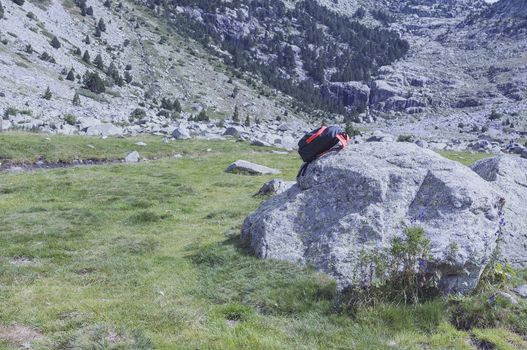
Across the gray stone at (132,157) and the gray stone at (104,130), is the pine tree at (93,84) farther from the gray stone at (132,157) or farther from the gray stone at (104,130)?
the gray stone at (132,157)

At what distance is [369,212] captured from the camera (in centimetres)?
1066

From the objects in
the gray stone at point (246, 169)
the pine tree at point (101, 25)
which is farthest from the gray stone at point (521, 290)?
the pine tree at point (101, 25)

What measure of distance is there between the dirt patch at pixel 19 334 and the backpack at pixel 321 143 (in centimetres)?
791

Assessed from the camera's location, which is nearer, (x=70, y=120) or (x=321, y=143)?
(x=321, y=143)

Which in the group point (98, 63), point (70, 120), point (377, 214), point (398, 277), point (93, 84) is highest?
point (377, 214)

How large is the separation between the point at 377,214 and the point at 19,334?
809cm

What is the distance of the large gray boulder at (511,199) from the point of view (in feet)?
35.6

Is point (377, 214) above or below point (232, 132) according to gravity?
above

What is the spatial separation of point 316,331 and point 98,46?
11028cm

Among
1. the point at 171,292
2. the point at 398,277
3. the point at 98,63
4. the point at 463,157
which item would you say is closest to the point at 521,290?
the point at 398,277

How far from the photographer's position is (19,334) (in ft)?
25.9

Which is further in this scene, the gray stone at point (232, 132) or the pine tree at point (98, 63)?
the pine tree at point (98, 63)

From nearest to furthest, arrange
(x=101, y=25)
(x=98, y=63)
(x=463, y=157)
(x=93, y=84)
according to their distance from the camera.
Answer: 1. (x=463, y=157)
2. (x=93, y=84)
3. (x=98, y=63)
4. (x=101, y=25)

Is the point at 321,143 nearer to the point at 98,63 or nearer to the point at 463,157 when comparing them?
A: the point at 463,157
